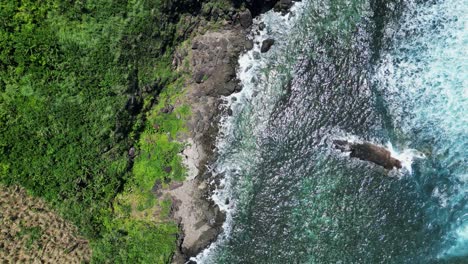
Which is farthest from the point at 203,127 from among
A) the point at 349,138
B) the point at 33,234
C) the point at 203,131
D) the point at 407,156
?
the point at 407,156

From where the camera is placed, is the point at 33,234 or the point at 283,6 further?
the point at 283,6

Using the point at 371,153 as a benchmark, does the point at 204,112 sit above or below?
below

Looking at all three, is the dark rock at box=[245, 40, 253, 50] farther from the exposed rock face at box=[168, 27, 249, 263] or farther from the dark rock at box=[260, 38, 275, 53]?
the dark rock at box=[260, 38, 275, 53]

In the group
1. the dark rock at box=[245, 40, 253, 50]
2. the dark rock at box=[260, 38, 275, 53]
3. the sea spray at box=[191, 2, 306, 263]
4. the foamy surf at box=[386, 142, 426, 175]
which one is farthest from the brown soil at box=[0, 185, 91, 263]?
the foamy surf at box=[386, 142, 426, 175]

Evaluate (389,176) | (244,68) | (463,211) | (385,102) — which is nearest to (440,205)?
(463,211)

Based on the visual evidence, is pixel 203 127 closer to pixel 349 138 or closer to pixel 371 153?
pixel 349 138

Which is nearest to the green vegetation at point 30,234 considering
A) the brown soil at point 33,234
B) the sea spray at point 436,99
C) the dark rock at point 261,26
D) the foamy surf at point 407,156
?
the brown soil at point 33,234
